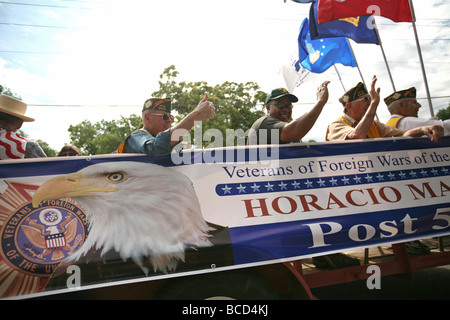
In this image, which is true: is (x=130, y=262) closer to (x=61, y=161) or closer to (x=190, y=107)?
(x=61, y=161)

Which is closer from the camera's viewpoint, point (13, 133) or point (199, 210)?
point (199, 210)

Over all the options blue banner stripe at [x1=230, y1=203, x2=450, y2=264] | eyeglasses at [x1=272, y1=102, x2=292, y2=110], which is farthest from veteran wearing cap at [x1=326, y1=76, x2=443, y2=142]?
blue banner stripe at [x1=230, y1=203, x2=450, y2=264]

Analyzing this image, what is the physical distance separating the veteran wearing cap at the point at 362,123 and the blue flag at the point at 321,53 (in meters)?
5.43

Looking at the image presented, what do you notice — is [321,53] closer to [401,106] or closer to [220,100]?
[401,106]

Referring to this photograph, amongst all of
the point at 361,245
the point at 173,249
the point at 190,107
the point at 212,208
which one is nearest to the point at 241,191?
the point at 212,208

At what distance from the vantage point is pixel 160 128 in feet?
10.0

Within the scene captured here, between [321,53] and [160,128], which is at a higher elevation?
[321,53]

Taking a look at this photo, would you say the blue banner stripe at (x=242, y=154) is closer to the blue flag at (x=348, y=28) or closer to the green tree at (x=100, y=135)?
the blue flag at (x=348, y=28)

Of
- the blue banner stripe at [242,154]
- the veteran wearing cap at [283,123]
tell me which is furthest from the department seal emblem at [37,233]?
the veteran wearing cap at [283,123]

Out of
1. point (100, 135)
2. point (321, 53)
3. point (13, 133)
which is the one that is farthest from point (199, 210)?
point (100, 135)

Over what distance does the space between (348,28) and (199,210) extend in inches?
249

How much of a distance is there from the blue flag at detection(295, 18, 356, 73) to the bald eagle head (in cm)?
776

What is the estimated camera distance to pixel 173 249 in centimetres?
193

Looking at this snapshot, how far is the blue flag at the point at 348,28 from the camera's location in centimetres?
618
